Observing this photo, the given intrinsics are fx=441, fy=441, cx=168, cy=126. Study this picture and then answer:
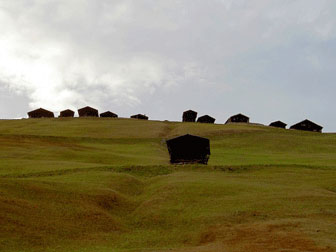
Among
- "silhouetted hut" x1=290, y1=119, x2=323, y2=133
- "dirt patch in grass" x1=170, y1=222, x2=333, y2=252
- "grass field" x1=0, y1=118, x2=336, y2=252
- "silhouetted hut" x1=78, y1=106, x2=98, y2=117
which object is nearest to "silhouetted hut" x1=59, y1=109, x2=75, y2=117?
"silhouetted hut" x1=78, y1=106, x2=98, y2=117

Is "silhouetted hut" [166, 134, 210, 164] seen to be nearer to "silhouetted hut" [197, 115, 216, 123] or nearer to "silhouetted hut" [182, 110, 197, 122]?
"silhouetted hut" [197, 115, 216, 123]

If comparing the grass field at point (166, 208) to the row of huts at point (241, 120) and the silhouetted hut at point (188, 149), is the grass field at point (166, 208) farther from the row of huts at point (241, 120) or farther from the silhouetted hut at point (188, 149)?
the row of huts at point (241, 120)

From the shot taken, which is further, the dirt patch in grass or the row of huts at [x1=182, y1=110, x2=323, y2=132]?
the row of huts at [x1=182, y1=110, x2=323, y2=132]

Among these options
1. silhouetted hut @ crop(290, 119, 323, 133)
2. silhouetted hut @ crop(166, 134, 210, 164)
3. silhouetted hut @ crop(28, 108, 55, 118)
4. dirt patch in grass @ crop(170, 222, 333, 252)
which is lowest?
dirt patch in grass @ crop(170, 222, 333, 252)

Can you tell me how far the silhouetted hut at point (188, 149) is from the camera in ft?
171

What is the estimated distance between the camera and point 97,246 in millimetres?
21734

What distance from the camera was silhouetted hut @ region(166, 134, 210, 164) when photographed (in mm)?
52094

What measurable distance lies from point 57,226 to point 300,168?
94.7 feet

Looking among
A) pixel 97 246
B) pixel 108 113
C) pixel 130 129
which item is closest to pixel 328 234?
pixel 97 246

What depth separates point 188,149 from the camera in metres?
52.4

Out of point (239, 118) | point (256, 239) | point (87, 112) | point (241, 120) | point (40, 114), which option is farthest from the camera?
point (87, 112)

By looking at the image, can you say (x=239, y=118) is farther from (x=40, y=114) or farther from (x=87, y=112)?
(x=40, y=114)

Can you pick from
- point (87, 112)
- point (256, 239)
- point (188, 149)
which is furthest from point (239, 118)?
point (256, 239)

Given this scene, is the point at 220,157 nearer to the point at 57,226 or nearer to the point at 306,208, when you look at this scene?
the point at 306,208
